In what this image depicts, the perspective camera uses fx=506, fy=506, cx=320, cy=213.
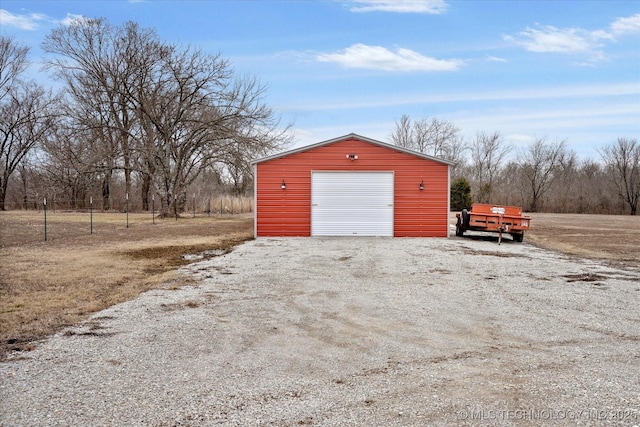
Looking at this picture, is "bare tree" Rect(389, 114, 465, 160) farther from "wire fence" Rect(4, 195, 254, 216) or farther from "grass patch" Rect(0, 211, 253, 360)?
"grass patch" Rect(0, 211, 253, 360)

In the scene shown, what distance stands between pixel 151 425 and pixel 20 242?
1322cm

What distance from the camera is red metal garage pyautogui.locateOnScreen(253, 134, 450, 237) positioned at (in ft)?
54.9

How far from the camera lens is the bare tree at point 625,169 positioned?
41.3 meters

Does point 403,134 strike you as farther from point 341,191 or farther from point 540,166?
point 341,191

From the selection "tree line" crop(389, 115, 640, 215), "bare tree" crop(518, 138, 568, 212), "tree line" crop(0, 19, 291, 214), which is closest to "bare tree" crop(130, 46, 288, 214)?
"tree line" crop(0, 19, 291, 214)

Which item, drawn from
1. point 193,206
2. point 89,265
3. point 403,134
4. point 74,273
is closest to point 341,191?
point 89,265

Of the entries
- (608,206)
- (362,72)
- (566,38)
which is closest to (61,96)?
(362,72)

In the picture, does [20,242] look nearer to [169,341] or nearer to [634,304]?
[169,341]

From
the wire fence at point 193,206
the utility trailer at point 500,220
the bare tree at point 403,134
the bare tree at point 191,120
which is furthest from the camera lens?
the bare tree at point 403,134

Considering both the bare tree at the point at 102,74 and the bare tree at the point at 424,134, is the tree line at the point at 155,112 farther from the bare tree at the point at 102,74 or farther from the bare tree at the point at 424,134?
the bare tree at the point at 424,134

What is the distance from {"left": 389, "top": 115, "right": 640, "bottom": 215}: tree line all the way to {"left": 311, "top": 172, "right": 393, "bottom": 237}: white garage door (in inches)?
869

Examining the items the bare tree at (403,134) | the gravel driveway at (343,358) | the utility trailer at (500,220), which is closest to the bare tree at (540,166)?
the bare tree at (403,134)

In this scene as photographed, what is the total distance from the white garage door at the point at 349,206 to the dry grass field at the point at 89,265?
9.04ft

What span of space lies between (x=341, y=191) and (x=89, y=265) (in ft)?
28.8
